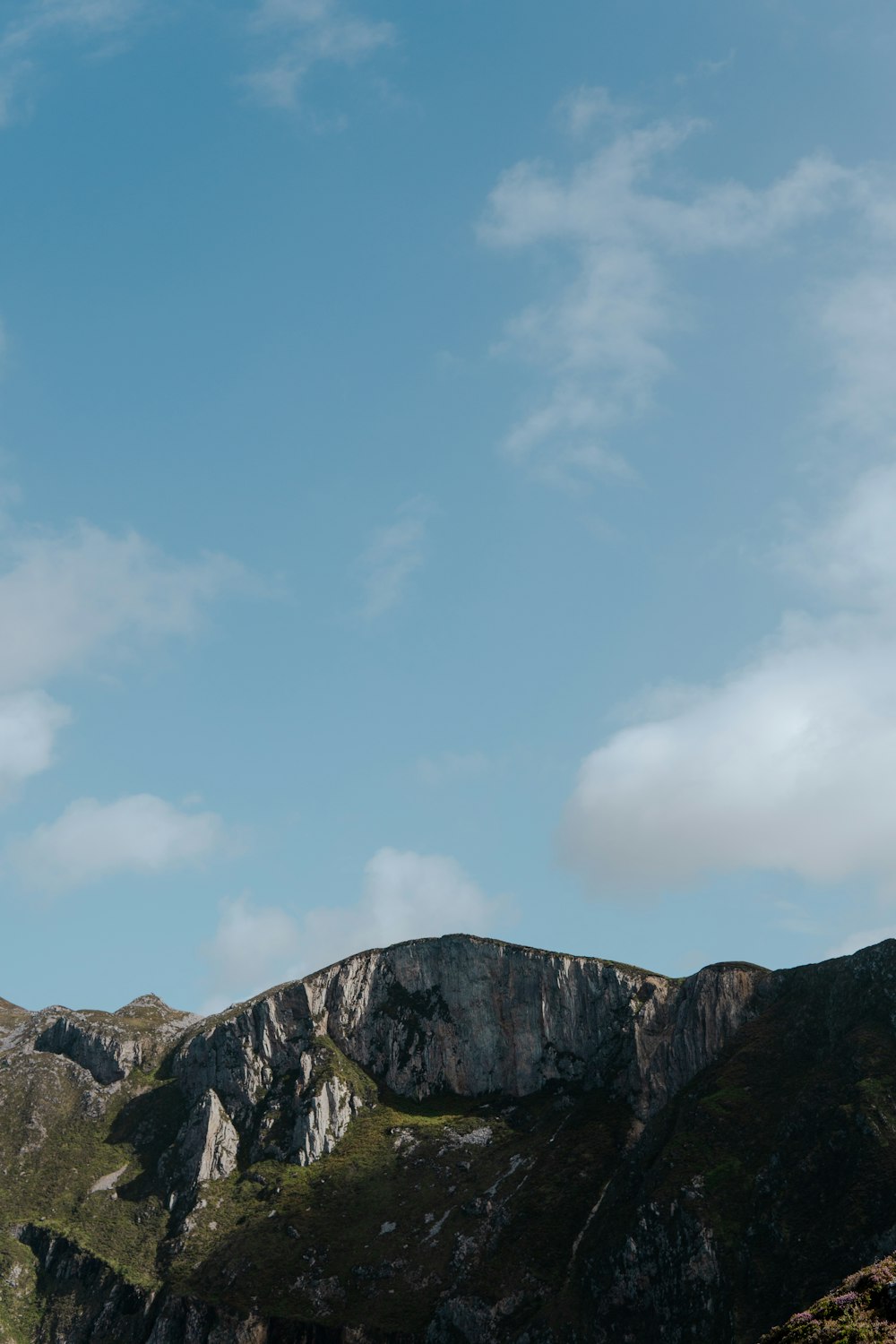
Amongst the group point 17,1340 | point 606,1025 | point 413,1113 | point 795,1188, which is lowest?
point 17,1340

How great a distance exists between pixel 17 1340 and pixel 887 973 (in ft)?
501

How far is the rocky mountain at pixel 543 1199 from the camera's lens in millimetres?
133625

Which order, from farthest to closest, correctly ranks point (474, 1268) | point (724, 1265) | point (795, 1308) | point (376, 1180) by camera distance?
point (376, 1180), point (474, 1268), point (724, 1265), point (795, 1308)

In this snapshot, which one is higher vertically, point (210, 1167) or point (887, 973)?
point (887, 973)

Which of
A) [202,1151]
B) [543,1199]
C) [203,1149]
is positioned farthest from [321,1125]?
[543,1199]

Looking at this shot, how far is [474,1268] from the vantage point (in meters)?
152

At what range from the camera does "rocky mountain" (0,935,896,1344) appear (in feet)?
438

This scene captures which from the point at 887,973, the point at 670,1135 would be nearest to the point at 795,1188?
the point at 670,1135

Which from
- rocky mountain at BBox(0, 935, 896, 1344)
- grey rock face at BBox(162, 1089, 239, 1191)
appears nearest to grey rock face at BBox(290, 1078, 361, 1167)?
rocky mountain at BBox(0, 935, 896, 1344)

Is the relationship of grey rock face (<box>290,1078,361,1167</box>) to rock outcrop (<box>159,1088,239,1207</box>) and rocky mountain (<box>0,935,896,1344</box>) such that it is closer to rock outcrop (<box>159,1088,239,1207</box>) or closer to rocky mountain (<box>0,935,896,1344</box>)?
rocky mountain (<box>0,935,896,1344</box>)

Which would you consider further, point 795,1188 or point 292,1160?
point 292,1160

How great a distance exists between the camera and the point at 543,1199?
Answer: 161000mm

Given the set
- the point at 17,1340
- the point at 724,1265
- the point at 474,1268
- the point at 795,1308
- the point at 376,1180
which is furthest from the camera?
the point at 376,1180

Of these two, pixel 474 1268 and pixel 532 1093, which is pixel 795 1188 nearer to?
pixel 474 1268
